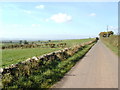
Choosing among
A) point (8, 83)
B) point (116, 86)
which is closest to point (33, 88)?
point (8, 83)

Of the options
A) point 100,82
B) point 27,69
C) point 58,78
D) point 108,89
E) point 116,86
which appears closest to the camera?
point 108,89

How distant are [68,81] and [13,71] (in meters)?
2.92

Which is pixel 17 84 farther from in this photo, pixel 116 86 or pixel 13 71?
pixel 116 86

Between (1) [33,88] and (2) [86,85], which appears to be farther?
(2) [86,85]

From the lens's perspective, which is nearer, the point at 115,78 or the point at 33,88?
the point at 33,88

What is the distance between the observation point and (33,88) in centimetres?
716

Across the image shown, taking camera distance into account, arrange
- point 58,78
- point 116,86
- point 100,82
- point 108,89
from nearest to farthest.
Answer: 1. point 108,89
2. point 116,86
3. point 100,82
4. point 58,78

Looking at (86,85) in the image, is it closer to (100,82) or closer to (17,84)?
(100,82)

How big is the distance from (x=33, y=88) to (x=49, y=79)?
1358 millimetres

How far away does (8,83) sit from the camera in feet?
24.6

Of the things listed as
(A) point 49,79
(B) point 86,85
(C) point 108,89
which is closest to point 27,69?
(A) point 49,79

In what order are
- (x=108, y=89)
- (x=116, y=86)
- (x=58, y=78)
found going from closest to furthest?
1. (x=108, y=89)
2. (x=116, y=86)
3. (x=58, y=78)

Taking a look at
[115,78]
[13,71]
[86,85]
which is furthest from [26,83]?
[115,78]

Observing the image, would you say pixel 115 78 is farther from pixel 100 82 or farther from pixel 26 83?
pixel 26 83
